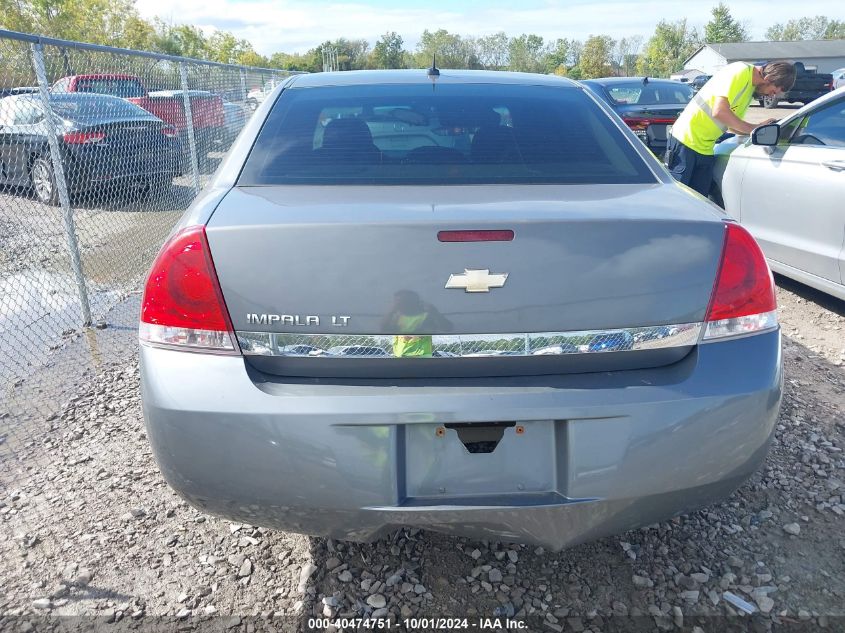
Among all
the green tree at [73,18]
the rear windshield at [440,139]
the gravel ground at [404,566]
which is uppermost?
the green tree at [73,18]

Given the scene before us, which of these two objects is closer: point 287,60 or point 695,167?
point 695,167

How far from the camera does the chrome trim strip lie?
1.80 metres

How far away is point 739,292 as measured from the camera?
1913 mm

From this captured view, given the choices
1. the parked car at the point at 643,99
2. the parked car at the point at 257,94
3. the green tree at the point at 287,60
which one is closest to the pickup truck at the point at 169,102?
the parked car at the point at 257,94

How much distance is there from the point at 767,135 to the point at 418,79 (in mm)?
3084

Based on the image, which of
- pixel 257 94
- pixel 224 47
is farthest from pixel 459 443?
pixel 224 47

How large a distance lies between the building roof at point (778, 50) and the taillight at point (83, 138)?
90.2 m

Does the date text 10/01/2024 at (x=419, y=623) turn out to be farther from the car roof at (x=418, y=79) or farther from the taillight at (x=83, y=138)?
the taillight at (x=83, y=138)

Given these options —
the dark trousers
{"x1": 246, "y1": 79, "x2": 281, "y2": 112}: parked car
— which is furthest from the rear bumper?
{"x1": 246, "y1": 79, "x2": 281, "y2": 112}: parked car

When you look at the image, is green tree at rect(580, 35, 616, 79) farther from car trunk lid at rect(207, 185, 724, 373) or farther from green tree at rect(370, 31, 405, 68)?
car trunk lid at rect(207, 185, 724, 373)

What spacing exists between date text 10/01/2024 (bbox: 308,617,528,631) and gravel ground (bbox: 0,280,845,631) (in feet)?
0.10

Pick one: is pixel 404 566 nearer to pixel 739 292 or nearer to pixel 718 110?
pixel 739 292

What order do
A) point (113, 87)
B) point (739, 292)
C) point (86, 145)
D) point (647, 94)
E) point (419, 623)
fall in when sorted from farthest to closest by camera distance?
point (647, 94) → point (113, 87) → point (86, 145) → point (419, 623) → point (739, 292)

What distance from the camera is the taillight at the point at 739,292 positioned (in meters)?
1.89
